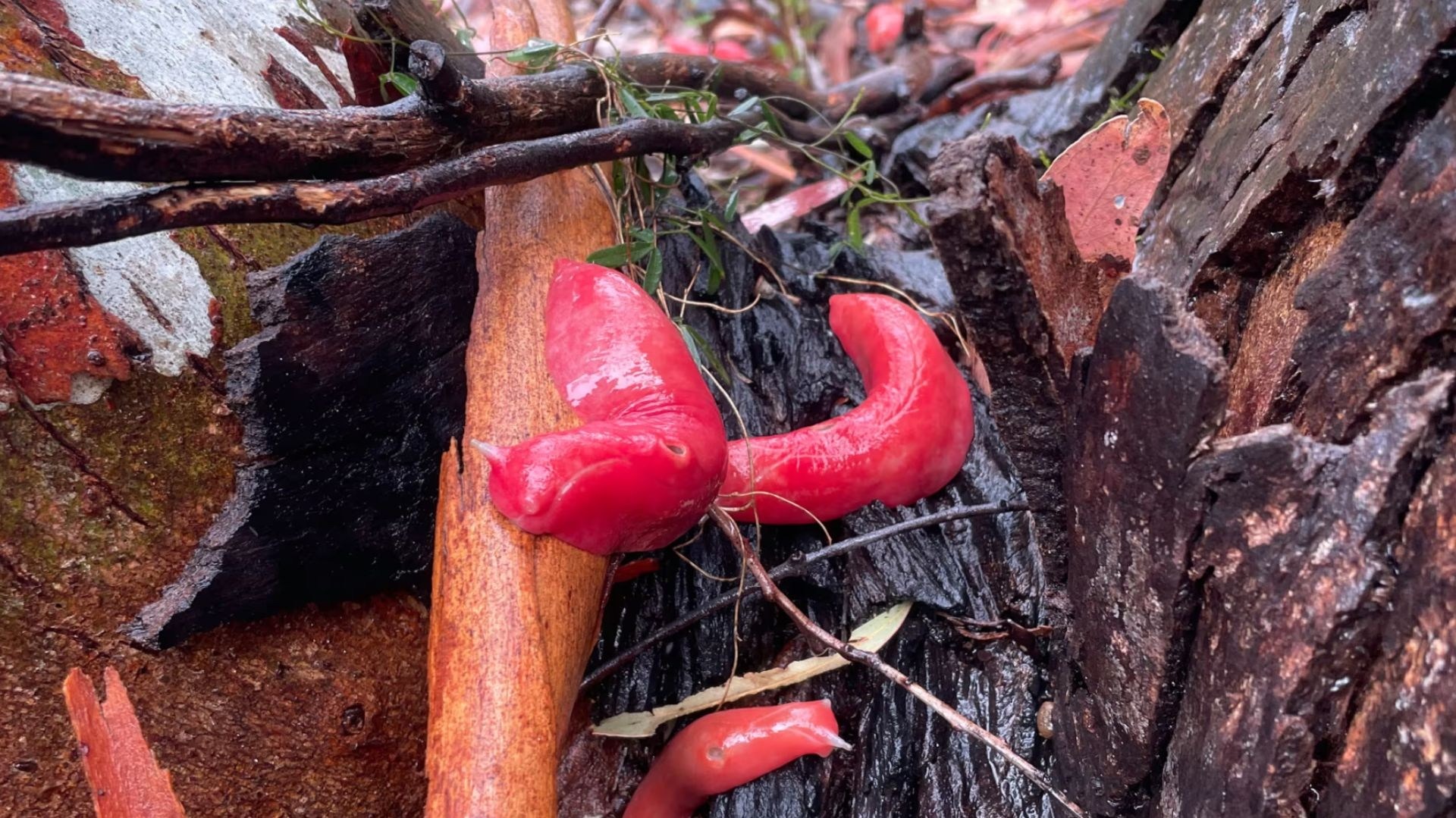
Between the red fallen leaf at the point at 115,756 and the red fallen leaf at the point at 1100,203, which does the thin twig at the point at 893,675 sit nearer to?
the red fallen leaf at the point at 1100,203

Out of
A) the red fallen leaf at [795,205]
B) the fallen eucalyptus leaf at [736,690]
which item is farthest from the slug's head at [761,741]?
the red fallen leaf at [795,205]

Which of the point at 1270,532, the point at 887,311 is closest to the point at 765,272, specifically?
the point at 887,311

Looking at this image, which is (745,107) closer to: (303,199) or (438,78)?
(438,78)

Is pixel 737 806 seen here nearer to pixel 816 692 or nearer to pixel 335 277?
pixel 816 692

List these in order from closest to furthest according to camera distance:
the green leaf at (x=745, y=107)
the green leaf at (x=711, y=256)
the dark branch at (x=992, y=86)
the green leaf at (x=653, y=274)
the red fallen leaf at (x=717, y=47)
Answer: the green leaf at (x=653, y=274) < the green leaf at (x=711, y=256) < the green leaf at (x=745, y=107) < the dark branch at (x=992, y=86) < the red fallen leaf at (x=717, y=47)

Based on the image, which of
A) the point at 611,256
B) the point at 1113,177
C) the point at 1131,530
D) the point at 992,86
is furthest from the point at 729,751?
the point at 992,86

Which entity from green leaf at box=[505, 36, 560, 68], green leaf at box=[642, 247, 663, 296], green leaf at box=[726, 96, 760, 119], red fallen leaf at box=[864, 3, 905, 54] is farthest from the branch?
red fallen leaf at box=[864, 3, 905, 54]
